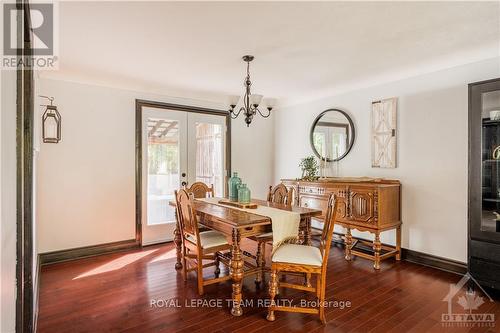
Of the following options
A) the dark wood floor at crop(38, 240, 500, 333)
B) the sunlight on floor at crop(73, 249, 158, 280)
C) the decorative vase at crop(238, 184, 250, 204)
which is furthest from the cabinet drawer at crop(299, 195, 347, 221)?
the sunlight on floor at crop(73, 249, 158, 280)

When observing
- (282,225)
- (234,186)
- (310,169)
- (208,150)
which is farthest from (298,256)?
(208,150)

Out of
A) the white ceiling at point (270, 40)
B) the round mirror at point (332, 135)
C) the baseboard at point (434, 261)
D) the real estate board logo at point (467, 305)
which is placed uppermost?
the white ceiling at point (270, 40)

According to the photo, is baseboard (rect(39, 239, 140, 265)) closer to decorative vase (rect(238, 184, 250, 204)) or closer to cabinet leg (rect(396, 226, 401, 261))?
decorative vase (rect(238, 184, 250, 204))

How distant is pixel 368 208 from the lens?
3.65m

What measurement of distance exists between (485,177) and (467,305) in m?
1.21

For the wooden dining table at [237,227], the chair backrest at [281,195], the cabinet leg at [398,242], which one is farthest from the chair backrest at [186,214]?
the cabinet leg at [398,242]

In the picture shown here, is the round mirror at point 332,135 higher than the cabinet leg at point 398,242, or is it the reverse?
the round mirror at point 332,135

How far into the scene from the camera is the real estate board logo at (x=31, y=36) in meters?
0.96

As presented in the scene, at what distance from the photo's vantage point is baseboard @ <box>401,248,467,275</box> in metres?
3.34

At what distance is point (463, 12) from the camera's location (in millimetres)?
2346

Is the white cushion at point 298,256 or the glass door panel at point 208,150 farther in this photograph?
the glass door panel at point 208,150

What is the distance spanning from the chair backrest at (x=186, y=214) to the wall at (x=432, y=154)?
2.67 meters

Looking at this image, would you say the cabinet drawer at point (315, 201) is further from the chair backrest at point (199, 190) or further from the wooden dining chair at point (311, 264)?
the wooden dining chair at point (311, 264)

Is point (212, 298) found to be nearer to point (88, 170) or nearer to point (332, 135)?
point (88, 170)
